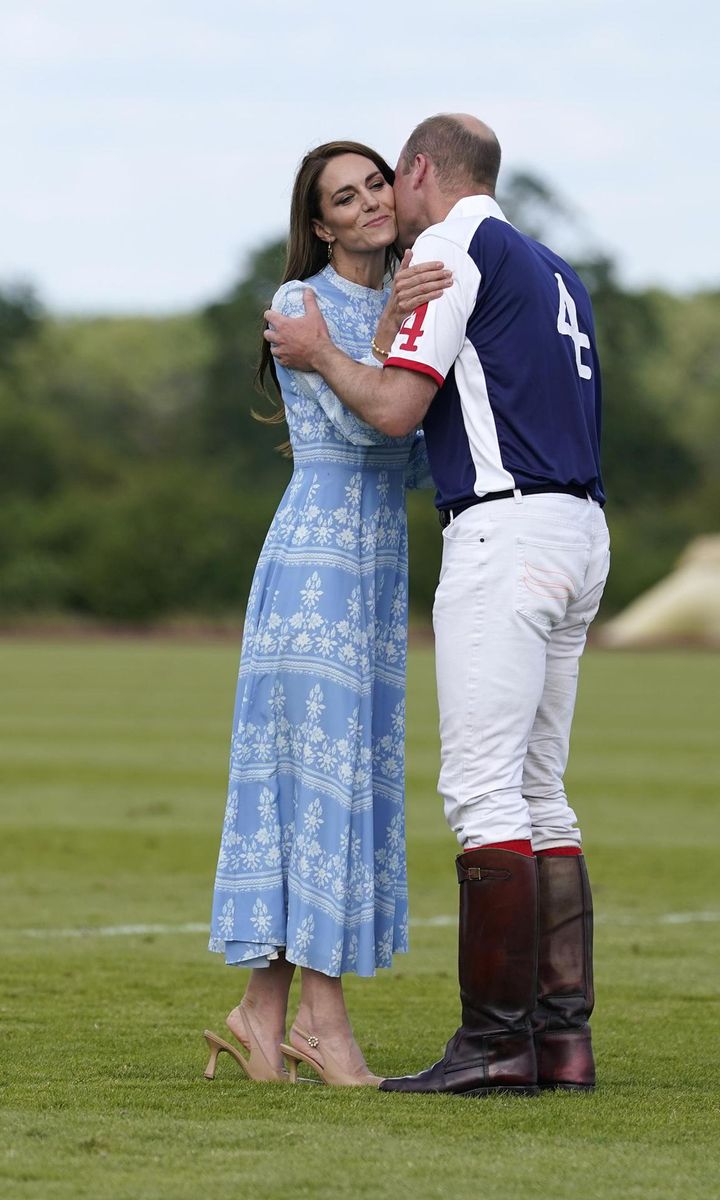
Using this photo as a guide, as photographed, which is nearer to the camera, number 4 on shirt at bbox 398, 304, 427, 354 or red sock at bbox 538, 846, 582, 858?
number 4 on shirt at bbox 398, 304, 427, 354

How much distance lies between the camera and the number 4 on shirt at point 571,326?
493cm

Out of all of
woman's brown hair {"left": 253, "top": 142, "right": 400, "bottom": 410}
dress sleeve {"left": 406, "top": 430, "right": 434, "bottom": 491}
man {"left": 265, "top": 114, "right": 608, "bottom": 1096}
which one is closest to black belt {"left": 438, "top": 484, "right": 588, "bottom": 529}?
man {"left": 265, "top": 114, "right": 608, "bottom": 1096}

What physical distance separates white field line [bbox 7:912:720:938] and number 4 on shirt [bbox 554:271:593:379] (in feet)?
13.8

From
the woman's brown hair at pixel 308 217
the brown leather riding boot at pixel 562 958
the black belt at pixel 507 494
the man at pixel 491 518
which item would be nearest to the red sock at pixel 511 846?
the man at pixel 491 518

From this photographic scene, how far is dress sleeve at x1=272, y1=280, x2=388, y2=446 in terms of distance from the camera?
5.01 m

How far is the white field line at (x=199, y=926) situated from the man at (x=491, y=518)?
3.79m

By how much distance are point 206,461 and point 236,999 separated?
Result: 295 ft

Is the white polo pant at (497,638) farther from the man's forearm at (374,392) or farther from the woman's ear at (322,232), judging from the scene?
the woman's ear at (322,232)

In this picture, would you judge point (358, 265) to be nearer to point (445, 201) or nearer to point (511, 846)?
point (445, 201)

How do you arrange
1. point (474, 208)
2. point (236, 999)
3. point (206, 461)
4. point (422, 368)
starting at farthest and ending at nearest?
point (206, 461)
point (236, 999)
point (474, 208)
point (422, 368)

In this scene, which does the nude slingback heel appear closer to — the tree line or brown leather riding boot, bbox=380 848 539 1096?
brown leather riding boot, bbox=380 848 539 1096

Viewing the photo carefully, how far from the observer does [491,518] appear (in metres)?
4.77

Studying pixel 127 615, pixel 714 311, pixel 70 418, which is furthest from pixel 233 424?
pixel 714 311

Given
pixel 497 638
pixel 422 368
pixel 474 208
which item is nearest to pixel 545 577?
pixel 497 638
